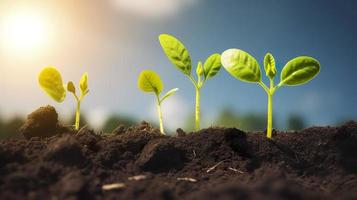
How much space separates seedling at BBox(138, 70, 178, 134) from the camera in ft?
9.62

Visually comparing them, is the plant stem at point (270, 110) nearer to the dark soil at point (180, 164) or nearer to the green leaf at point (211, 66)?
the dark soil at point (180, 164)

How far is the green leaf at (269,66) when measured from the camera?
276cm

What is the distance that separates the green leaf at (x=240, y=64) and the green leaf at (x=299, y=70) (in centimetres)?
17

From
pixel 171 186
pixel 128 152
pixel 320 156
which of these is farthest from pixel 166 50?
pixel 171 186

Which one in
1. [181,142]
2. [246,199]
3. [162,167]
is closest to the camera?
[246,199]

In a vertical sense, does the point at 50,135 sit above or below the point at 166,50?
below

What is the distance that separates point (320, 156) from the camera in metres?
2.61

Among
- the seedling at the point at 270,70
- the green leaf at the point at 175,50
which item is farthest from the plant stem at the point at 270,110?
the green leaf at the point at 175,50

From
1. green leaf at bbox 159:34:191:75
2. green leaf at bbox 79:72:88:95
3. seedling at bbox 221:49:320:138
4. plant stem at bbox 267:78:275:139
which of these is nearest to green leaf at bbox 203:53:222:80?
green leaf at bbox 159:34:191:75

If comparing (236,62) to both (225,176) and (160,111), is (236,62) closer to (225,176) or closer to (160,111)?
(160,111)

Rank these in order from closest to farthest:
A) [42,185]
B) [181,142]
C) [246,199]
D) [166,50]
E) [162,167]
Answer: [246,199] < [42,185] < [162,167] < [181,142] < [166,50]

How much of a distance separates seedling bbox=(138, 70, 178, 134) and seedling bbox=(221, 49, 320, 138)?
46 cm

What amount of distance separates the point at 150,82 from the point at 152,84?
0.07ft

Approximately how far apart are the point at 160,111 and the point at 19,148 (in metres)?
1.07
